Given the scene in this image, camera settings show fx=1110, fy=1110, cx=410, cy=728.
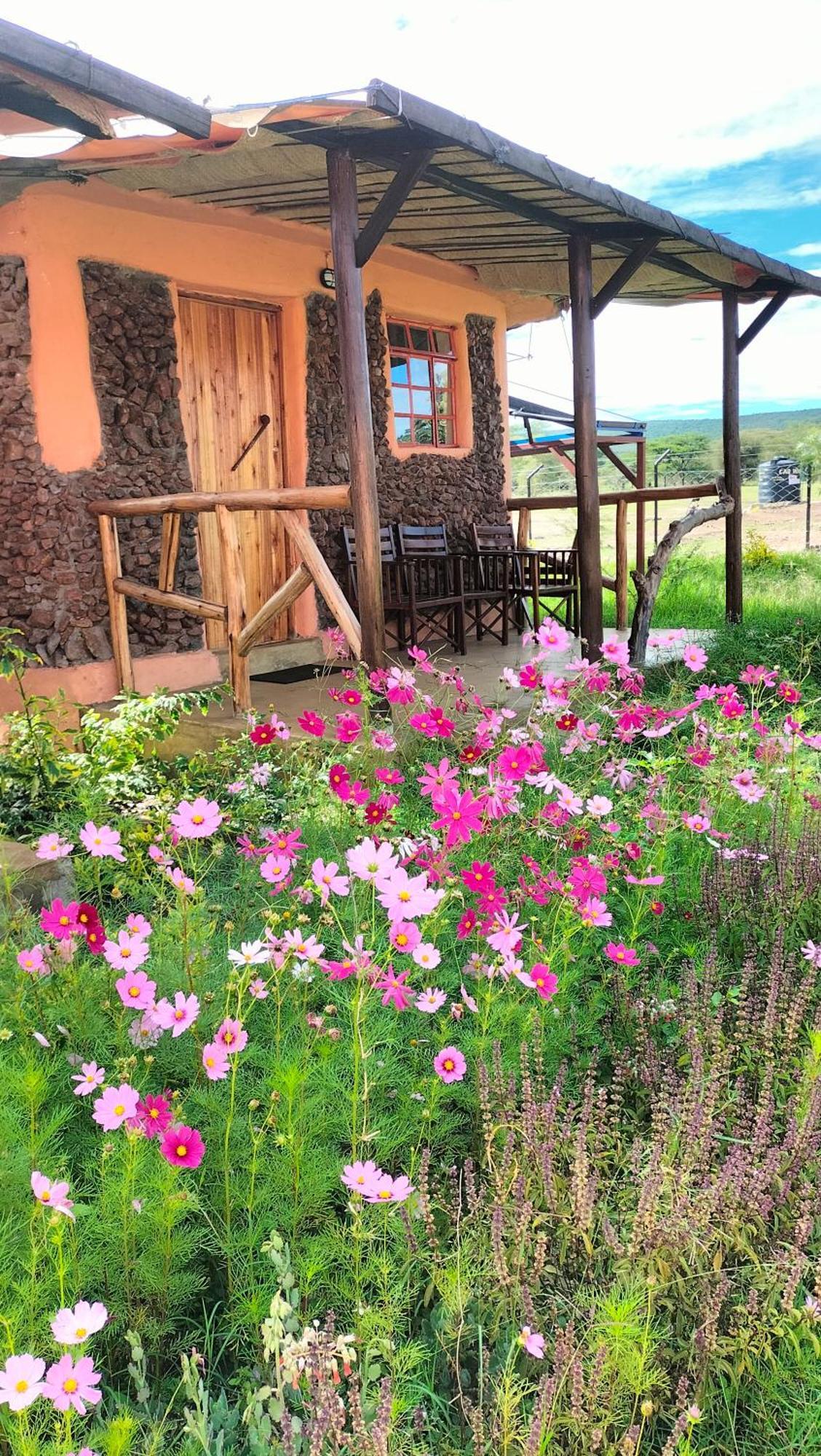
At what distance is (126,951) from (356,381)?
3.41 m

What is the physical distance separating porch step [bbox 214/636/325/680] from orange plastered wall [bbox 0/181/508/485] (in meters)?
1.09

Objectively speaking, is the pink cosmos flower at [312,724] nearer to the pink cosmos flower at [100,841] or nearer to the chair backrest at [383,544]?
the pink cosmos flower at [100,841]

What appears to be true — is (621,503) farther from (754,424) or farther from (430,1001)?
(754,424)

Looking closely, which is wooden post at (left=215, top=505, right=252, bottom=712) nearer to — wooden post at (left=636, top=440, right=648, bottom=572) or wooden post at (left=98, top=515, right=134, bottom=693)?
wooden post at (left=98, top=515, right=134, bottom=693)

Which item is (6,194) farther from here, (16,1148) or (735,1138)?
(735,1138)

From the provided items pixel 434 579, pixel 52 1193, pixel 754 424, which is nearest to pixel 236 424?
pixel 434 579

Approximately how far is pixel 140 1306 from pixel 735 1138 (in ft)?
4.01

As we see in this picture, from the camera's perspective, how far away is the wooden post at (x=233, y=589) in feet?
17.3

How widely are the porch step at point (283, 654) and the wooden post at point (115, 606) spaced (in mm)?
917

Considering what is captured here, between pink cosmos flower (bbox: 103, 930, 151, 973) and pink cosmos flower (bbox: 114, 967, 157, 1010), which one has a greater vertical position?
pink cosmos flower (bbox: 103, 930, 151, 973)

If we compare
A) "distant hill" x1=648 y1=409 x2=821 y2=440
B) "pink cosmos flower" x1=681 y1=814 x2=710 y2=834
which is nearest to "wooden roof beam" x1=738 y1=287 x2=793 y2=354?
"pink cosmos flower" x1=681 y1=814 x2=710 y2=834

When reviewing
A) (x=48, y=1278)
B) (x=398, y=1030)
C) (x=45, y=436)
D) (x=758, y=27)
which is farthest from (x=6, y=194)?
(x=758, y=27)

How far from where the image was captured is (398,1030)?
2.53 m

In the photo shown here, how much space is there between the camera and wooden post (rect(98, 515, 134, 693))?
590 cm
